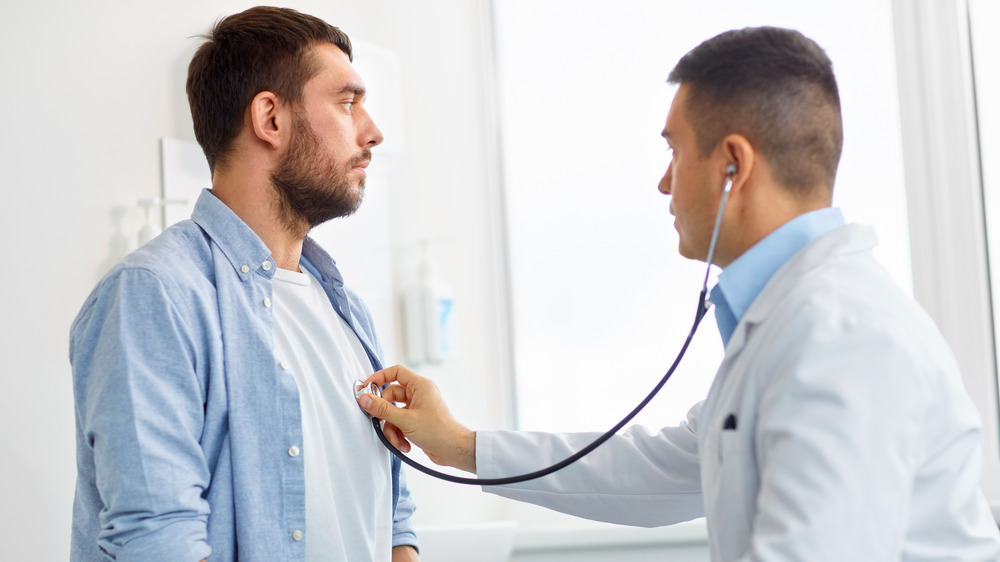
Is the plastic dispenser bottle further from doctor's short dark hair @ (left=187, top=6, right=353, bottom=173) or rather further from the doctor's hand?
doctor's short dark hair @ (left=187, top=6, right=353, bottom=173)

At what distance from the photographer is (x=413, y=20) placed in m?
2.53

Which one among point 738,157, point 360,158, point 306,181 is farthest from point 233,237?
point 738,157

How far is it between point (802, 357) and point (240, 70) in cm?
94

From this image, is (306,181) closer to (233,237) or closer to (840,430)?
(233,237)

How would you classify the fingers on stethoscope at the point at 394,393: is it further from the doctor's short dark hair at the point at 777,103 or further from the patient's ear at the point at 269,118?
the doctor's short dark hair at the point at 777,103

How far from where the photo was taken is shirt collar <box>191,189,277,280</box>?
1.26 metres

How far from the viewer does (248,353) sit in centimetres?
119

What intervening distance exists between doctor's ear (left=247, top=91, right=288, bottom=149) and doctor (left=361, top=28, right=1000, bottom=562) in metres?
0.43

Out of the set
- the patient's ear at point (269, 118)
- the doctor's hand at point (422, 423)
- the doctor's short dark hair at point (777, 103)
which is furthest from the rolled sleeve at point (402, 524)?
the doctor's short dark hair at point (777, 103)

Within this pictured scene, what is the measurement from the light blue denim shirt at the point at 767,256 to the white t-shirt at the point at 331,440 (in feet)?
1.95

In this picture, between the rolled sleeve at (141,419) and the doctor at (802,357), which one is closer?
the doctor at (802,357)

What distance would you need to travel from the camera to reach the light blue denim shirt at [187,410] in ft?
3.36

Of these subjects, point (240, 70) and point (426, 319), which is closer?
point (240, 70)

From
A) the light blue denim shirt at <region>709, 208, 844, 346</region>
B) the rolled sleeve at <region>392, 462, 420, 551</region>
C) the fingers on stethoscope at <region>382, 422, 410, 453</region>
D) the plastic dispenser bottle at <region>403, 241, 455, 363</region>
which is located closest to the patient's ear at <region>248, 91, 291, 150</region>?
Answer: the fingers on stethoscope at <region>382, 422, 410, 453</region>
